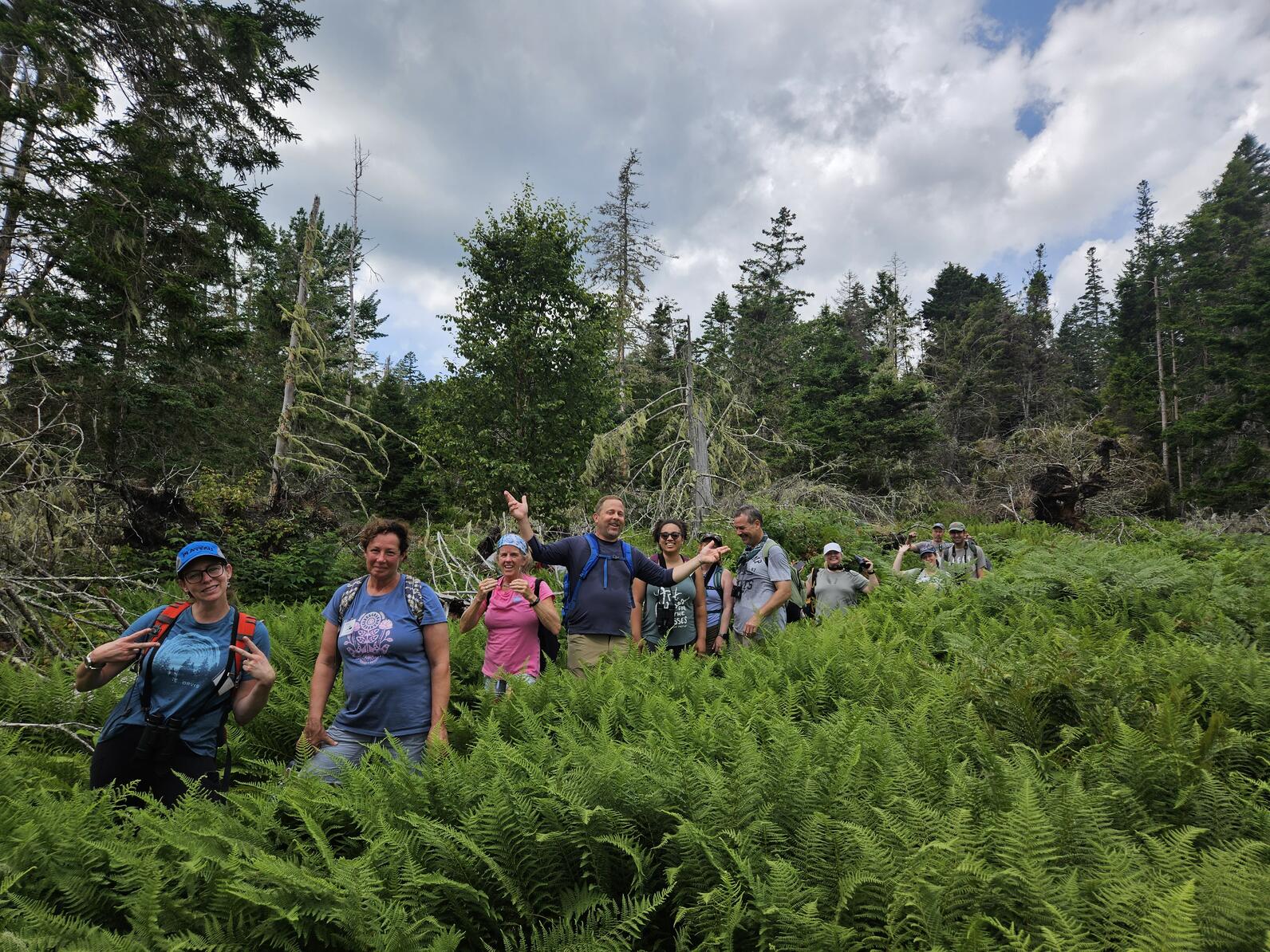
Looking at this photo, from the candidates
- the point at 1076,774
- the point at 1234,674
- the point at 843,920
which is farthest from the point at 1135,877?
the point at 1234,674

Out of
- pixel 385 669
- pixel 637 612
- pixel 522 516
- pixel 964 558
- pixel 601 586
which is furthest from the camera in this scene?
pixel 964 558

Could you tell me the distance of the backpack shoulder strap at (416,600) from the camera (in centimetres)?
393

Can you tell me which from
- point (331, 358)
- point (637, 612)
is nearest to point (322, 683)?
point (637, 612)

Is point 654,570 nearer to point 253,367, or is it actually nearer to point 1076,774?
point 1076,774

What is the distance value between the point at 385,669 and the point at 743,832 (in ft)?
7.60

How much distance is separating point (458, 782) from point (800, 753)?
1612mm

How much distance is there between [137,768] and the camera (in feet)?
11.8

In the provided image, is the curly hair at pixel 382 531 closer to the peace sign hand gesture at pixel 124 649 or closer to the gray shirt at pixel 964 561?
the peace sign hand gesture at pixel 124 649

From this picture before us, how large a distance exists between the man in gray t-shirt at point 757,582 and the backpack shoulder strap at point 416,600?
3612 mm

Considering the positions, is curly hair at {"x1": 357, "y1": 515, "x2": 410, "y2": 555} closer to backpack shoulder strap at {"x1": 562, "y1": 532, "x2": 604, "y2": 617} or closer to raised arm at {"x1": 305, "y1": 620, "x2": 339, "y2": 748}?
raised arm at {"x1": 305, "y1": 620, "x2": 339, "y2": 748}

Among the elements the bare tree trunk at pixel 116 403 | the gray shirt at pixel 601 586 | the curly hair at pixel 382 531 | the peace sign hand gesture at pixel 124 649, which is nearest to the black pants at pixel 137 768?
the peace sign hand gesture at pixel 124 649

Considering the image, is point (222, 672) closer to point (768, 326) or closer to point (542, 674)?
point (542, 674)

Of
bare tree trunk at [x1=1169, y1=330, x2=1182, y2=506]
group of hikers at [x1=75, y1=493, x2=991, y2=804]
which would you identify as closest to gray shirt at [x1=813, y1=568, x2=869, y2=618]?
group of hikers at [x1=75, y1=493, x2=991, y2=804]

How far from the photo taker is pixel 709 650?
22.7 ft
